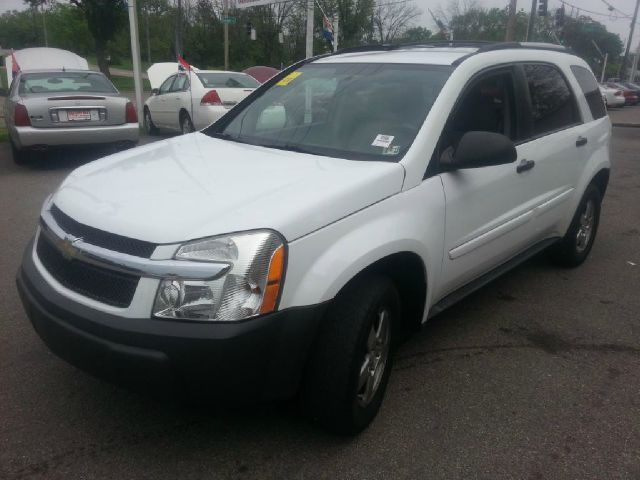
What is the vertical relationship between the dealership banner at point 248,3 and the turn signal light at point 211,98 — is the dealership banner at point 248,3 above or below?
above

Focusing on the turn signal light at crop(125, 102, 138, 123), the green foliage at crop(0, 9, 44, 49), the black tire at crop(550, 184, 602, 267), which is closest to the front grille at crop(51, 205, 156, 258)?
the black tire at crop(550, 184, 602, 267)

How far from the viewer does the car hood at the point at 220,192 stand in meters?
2.35

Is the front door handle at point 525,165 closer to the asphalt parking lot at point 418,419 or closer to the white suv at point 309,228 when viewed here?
the white suv at point 309,228

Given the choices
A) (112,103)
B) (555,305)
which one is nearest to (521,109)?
(555,305)

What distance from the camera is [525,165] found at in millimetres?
3789

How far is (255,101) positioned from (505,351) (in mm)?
2257

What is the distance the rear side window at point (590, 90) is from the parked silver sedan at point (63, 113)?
21.6 feet

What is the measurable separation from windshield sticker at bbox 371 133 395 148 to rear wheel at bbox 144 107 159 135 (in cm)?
1127

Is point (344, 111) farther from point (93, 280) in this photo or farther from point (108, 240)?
point (93, 280)

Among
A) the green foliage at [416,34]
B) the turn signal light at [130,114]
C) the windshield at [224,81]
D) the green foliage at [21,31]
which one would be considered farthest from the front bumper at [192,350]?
the green foliage at [21,31]

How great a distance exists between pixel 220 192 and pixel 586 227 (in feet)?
12.1

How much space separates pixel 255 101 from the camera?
408cm

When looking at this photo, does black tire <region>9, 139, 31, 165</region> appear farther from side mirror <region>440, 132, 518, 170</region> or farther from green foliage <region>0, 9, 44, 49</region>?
green foliage <region>0, 9, 44, 49</region>

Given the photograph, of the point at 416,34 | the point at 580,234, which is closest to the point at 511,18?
the point at 580,234
